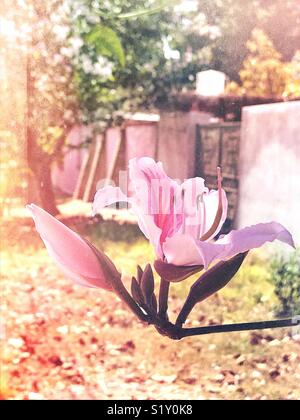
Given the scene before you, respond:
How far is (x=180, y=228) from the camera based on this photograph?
59 centimetres

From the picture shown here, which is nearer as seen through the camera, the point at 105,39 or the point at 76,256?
the point at 76,256

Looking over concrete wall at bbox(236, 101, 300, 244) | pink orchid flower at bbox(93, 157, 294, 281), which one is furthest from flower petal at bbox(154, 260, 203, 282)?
concrete wall at bbox(236, 101, 300, 244)

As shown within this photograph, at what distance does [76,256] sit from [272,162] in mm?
653

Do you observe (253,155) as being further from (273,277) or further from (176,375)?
(176,375)

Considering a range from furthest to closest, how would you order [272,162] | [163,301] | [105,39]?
[272,162] → [105,39] → [163,301]

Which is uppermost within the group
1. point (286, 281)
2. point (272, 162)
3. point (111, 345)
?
point (272, 162)

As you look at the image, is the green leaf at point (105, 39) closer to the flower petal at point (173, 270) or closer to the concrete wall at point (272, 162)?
the concrete wall at point (272, 162)

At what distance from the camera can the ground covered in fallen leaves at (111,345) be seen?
45.4 inches

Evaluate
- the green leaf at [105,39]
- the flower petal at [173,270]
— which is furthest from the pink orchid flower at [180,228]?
the green leaf at [105,39]

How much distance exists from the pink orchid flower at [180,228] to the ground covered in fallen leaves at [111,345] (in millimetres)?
512

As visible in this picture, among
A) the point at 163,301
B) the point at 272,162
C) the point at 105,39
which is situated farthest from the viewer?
the point at 272,162

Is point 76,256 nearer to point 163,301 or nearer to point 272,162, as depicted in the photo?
point 163,301

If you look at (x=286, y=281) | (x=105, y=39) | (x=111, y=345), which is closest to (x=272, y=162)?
(x=286, y=281)
